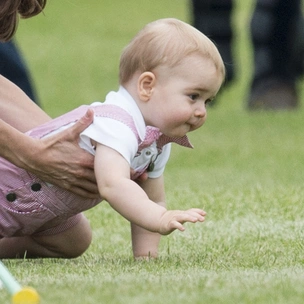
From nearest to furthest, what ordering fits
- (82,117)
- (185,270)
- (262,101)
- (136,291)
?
(136,291), (185,270), (82,117), (262,101)

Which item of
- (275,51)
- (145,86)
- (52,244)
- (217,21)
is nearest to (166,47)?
(145,86)

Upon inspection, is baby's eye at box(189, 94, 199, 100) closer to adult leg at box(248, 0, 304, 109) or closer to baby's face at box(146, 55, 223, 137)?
baby's face at box(146, 55, 223, 137)

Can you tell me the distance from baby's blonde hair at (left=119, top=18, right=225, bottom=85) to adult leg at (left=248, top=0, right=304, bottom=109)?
25.8 feet

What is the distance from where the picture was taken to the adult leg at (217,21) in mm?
12570

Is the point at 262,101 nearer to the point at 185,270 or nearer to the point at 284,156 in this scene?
the point at 284,156

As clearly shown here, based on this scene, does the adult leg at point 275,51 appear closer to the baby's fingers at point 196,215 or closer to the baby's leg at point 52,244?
the baby's leg at point 52,244

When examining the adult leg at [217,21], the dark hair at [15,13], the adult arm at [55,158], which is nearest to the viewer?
the adult arm at [55,158]

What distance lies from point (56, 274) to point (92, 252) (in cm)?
94

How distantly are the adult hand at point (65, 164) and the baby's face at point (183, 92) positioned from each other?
0.29 metres

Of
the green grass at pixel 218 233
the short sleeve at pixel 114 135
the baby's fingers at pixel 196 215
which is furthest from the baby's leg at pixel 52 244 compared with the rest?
the baby's fingers at pixel 196 215

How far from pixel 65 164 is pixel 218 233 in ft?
3.37

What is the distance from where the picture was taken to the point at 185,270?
12.7 ft

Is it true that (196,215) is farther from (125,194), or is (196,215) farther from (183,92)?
(183,92)

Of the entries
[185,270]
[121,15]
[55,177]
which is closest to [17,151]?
[55,177]
